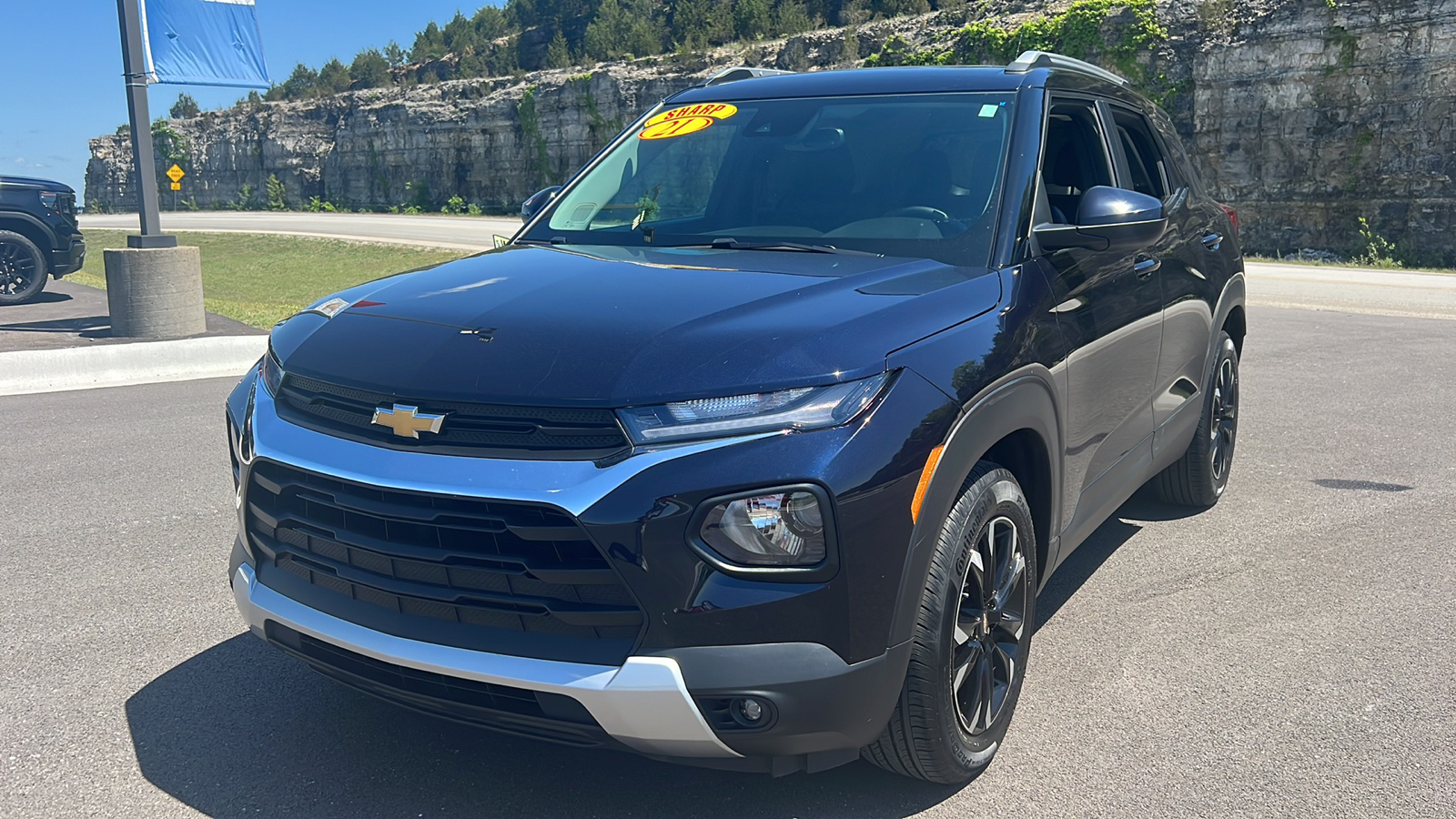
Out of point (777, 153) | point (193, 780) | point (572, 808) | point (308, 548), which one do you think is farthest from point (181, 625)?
point (777, 153)

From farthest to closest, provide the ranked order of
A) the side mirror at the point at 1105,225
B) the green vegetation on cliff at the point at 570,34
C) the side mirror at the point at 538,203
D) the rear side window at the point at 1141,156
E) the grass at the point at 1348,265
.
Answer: the green vegetation on cliff at the point at 570,34 < the grass at the point at 1348,265 < the rear side window at the point at 1141,156 < the side mirror at the point at 538,203 < the side mirror at the point at 1105,225

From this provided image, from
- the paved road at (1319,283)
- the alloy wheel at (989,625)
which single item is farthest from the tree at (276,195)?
the alloy wheel at (989,625)

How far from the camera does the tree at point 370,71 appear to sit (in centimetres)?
6638

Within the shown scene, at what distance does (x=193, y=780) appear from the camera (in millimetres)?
3033

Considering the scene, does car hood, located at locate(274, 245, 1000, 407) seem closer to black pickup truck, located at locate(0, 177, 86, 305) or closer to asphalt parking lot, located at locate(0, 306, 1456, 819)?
asphalt parking lot, located at locate(0, 306, 1456, 819)

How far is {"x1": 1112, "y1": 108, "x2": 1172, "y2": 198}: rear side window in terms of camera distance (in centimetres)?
473

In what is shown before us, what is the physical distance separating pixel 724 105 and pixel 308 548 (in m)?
2.50

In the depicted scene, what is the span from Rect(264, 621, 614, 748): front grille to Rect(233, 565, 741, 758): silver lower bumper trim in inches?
1.4

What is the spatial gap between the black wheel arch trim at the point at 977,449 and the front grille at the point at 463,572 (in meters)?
0.63

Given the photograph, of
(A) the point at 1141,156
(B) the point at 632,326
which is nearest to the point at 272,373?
(B) the point at 632,326

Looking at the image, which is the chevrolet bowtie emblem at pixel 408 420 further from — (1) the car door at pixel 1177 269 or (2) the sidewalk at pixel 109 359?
(2) the sidewalk at pixel 109 359

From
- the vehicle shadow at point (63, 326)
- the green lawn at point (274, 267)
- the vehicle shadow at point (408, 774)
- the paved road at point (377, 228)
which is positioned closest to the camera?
the vehicle shadow at point (408, 774)

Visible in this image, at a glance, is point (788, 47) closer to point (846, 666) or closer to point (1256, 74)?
point (1256, 74)

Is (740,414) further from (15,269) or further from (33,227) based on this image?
(33,227)
